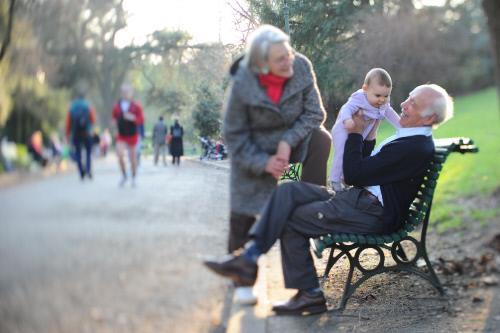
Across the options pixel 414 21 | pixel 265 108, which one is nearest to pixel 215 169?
pixel 265 108

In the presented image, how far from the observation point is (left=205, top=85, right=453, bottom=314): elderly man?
3664 millimetres

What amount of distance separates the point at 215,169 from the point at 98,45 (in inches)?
41.5

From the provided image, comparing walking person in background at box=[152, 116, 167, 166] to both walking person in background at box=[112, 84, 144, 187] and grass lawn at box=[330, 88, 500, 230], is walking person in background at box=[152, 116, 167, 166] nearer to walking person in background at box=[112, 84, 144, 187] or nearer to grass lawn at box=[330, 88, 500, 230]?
walking person in background at box=[112, 84, 144, 187]

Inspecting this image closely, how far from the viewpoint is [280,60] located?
A: 2.92 meters

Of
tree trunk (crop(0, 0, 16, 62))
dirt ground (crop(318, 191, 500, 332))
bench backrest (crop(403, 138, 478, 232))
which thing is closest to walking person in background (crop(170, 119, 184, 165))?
tree trunk (crop(0, 0, 16, 62))

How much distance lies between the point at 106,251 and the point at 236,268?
→ 656 millimetres

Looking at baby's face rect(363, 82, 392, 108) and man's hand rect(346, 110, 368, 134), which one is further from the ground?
baby's face rect(363, 82, 392, 108)

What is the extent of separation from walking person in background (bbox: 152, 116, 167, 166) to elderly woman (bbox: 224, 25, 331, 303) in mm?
335

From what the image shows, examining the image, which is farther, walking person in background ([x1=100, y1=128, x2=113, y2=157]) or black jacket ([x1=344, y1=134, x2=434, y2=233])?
black jacket ([x1=344, y1=134, x2=434, y2=233])

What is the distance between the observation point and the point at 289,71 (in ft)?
9.77

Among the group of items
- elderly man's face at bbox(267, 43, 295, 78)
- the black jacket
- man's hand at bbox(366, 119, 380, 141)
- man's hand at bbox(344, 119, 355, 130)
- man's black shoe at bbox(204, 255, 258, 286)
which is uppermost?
elderly man's face at bbox(267, 43, 295, 78)

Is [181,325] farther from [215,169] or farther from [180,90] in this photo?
[180,90]

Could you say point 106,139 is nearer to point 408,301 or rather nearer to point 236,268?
point 236,268

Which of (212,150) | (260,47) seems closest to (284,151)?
(260,47)
